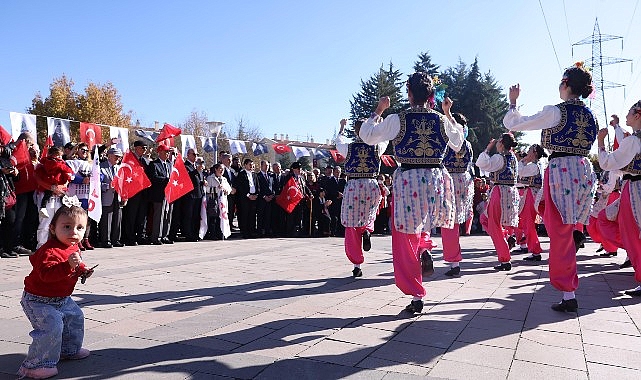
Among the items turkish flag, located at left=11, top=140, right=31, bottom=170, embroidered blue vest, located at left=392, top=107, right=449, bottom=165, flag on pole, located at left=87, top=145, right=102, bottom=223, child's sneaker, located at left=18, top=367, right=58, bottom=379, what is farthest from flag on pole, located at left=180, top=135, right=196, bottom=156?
child's sneaker, located at left=18, top=367, right=58, bottom=379

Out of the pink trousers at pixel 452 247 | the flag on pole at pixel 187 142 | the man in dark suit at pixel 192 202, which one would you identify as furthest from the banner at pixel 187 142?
the pink trousers at pixel 452 247

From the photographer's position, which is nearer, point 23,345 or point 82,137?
point 23,345

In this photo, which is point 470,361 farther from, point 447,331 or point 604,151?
point 604,151

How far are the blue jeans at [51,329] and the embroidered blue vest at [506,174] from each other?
611cm

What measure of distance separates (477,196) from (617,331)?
1282cm

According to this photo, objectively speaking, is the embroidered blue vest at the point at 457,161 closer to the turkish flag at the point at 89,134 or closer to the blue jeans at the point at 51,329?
the blue jeans at the point at 51,329

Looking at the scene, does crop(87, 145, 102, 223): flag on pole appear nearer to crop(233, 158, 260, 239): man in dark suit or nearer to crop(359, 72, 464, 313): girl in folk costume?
crop(233, 158, 260, 239): man in dark suit

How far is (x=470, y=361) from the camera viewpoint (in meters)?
3.27

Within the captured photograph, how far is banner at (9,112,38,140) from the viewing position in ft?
36.4

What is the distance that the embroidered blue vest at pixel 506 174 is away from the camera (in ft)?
25.1

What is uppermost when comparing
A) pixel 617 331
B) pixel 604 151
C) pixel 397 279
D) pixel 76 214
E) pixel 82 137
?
pixel 82 137

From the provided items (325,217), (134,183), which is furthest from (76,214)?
(325,217)

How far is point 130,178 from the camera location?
961cm

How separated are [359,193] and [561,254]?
2.53 meters
